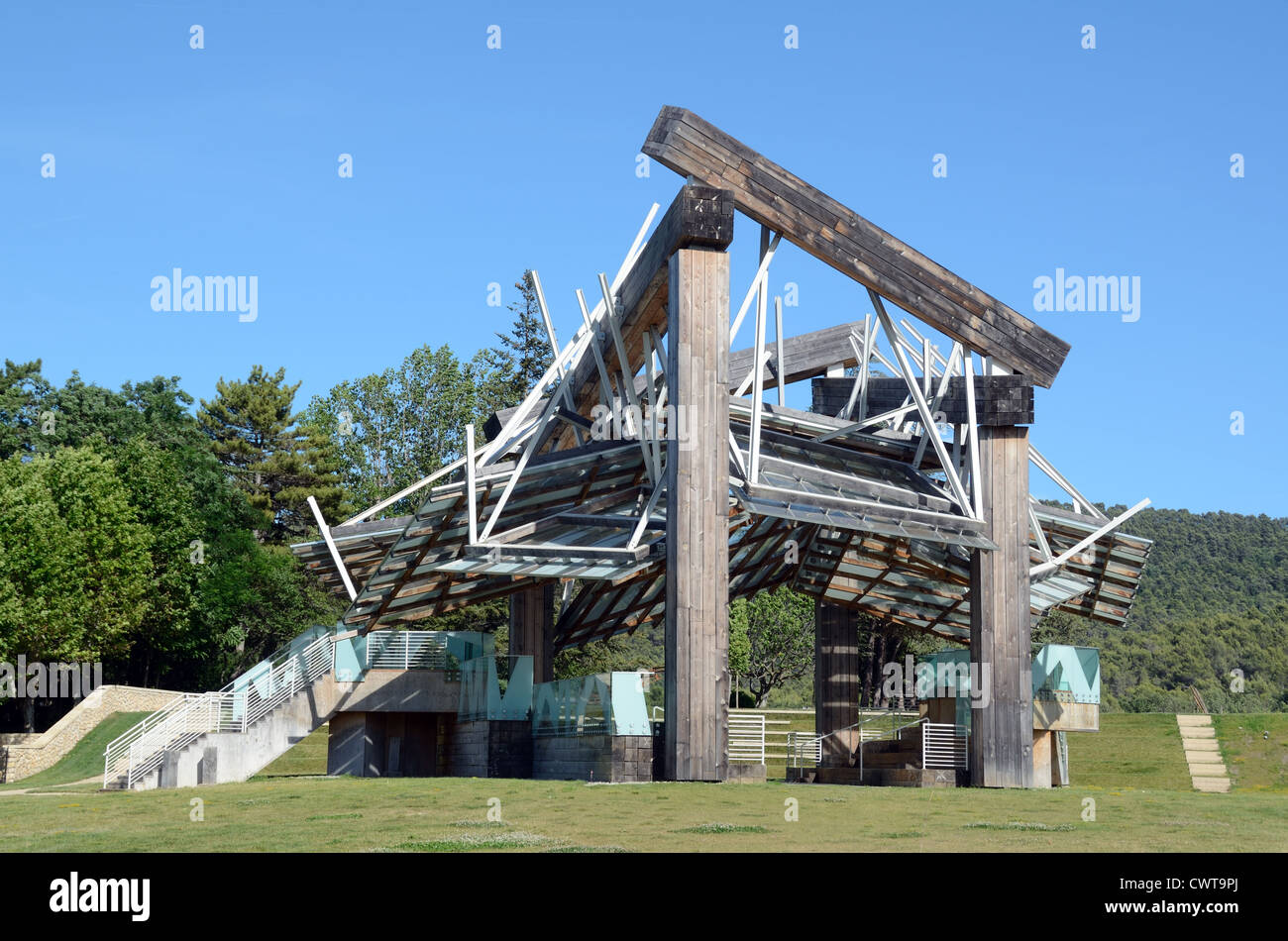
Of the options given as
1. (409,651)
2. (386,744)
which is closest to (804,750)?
(409,651)

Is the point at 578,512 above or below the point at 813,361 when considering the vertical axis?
below

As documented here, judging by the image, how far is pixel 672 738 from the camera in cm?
2281

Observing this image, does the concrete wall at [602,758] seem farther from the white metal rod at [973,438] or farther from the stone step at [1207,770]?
the stone step at [1207,770]

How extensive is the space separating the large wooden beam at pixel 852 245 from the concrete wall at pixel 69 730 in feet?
112

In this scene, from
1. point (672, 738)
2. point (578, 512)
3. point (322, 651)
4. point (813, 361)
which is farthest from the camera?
point (322, 651)

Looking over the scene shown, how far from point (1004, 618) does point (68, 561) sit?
37072mm

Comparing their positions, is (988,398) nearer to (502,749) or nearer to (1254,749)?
(502,749)

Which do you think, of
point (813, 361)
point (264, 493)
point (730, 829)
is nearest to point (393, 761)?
point (813, 361)

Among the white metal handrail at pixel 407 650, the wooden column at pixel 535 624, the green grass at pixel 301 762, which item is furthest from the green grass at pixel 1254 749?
the green grass at pixel 301 762

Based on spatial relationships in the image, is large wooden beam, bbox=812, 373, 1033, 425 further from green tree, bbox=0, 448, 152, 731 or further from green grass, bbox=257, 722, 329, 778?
green tree, bbox=0, 448, 152, 731

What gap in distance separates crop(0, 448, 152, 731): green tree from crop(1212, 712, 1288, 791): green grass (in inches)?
1573

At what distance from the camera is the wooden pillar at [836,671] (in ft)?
141
